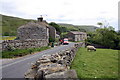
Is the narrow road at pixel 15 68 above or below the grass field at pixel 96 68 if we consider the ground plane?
below

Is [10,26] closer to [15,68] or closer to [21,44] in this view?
[21,44]

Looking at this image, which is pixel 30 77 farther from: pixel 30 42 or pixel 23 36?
pixel 23 36

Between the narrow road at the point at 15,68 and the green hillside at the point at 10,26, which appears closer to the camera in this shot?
the narrow road at the point at 15,68

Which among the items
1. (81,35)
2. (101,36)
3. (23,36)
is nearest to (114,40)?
(101,36)

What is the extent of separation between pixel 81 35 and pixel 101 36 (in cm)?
4739

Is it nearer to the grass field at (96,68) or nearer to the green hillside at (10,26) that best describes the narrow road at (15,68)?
the grass field at (96,68)

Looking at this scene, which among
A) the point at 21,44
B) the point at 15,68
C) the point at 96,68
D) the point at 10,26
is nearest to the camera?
the point at 96,68

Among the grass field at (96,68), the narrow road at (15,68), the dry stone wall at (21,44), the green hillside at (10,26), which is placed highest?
the green hillside at (10,26)

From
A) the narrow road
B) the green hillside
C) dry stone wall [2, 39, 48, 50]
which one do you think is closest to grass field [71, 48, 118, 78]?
the narrow road

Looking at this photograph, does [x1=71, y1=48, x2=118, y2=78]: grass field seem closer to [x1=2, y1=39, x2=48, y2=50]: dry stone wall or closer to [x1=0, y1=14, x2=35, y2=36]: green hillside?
[x1=2, y1=39, x2=48, y2=50]: dry stone wall

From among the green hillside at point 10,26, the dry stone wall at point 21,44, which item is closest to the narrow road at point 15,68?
the dry stone wall at point 21,44

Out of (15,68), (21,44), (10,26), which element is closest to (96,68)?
(15,68)

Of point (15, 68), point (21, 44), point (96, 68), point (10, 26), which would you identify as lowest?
point (15, 68)

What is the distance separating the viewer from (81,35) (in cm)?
8162
